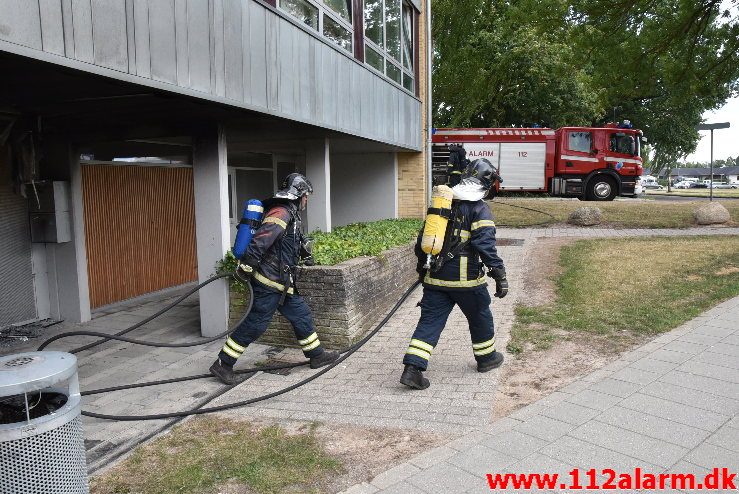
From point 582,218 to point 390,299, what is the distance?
9.72 meters

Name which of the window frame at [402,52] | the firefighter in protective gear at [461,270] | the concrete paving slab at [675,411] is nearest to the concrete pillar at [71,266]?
the window frame at [402,52]

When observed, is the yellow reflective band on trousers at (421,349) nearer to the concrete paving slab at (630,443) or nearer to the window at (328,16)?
the concrete paving slab at (630,443)

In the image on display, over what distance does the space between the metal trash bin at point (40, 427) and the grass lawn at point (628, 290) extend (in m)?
4.15

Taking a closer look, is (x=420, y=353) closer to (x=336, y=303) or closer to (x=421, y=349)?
(x=421, y=349)

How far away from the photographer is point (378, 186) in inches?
480

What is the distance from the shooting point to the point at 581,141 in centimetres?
2148

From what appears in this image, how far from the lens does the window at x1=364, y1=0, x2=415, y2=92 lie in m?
9.20

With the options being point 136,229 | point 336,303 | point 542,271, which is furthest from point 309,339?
point 542,271

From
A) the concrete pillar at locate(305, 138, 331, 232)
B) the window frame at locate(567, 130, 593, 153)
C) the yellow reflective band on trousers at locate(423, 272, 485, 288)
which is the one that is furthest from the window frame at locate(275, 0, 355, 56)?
the window frame at locate(567, 130, 593, 153)

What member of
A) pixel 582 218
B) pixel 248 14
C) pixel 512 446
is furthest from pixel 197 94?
pixel 582 218

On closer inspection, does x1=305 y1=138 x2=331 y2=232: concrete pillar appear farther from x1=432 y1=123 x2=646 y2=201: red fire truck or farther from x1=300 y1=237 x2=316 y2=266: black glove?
x1=432 y1=123 x2=646 y2=201: red fire truck

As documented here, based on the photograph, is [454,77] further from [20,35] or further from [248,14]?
[20,35]

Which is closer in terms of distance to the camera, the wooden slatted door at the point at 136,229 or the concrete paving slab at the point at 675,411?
the concrete paving slab at the point at 675,411

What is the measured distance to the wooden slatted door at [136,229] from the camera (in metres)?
8.21
